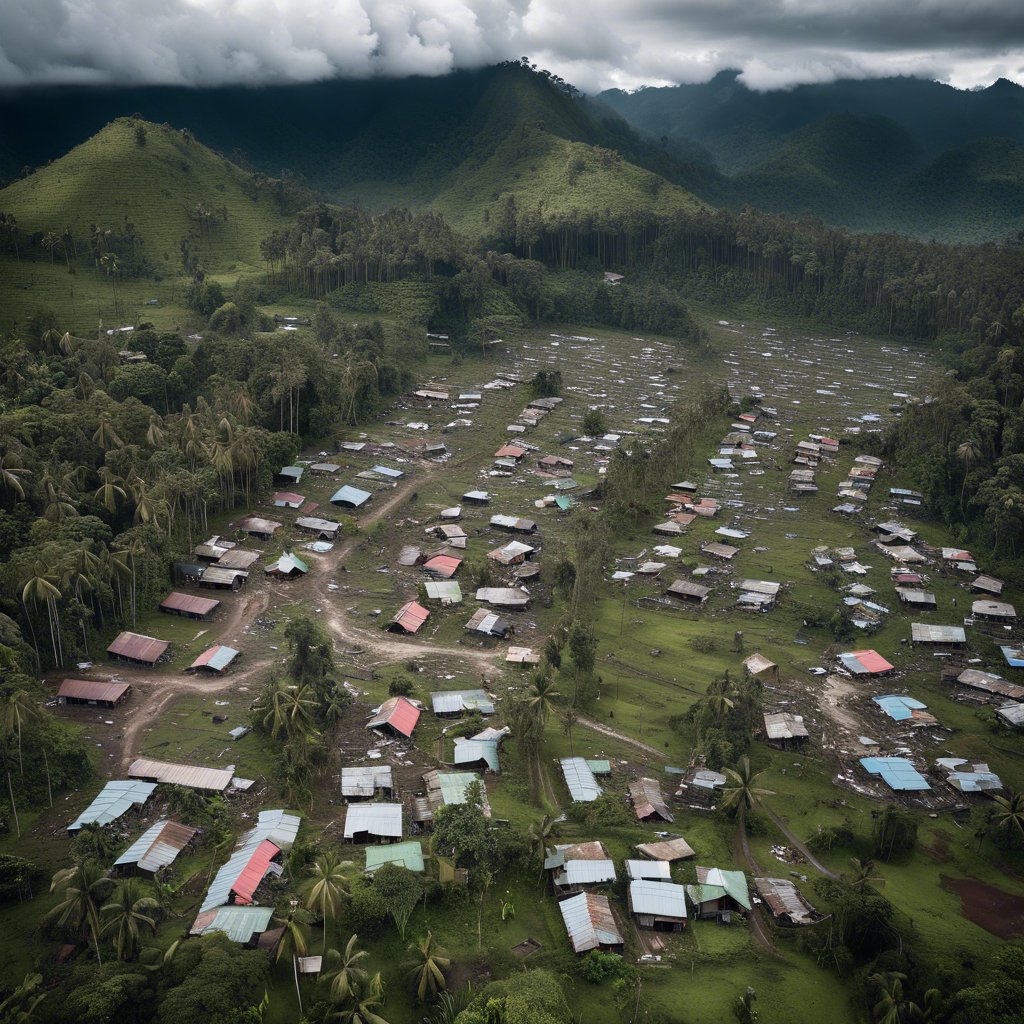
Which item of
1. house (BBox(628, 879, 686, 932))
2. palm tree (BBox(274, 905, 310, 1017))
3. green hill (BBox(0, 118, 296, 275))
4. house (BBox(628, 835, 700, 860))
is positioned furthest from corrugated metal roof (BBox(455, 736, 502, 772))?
green hill (BBox(0, 118, 296, 275))

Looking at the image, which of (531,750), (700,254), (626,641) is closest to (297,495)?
(626,641)

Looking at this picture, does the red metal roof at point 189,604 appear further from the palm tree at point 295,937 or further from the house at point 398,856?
the palm tree at point 295,937

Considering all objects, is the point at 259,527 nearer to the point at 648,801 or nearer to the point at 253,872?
the point at 253,872

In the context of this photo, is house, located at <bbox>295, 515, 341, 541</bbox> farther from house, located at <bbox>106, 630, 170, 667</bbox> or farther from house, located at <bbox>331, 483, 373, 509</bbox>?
house, located at <bbox>106, 630, 170, 667</bbox>

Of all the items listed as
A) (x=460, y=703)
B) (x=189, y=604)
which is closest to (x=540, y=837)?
(x=460, y=703)

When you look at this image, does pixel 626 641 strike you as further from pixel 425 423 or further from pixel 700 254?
pixel 700 254

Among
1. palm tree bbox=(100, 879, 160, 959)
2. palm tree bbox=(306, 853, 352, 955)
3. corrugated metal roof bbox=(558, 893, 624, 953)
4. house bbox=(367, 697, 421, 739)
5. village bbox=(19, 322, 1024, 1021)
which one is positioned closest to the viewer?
palm tree bbox=(100, 879, 160, 959)
